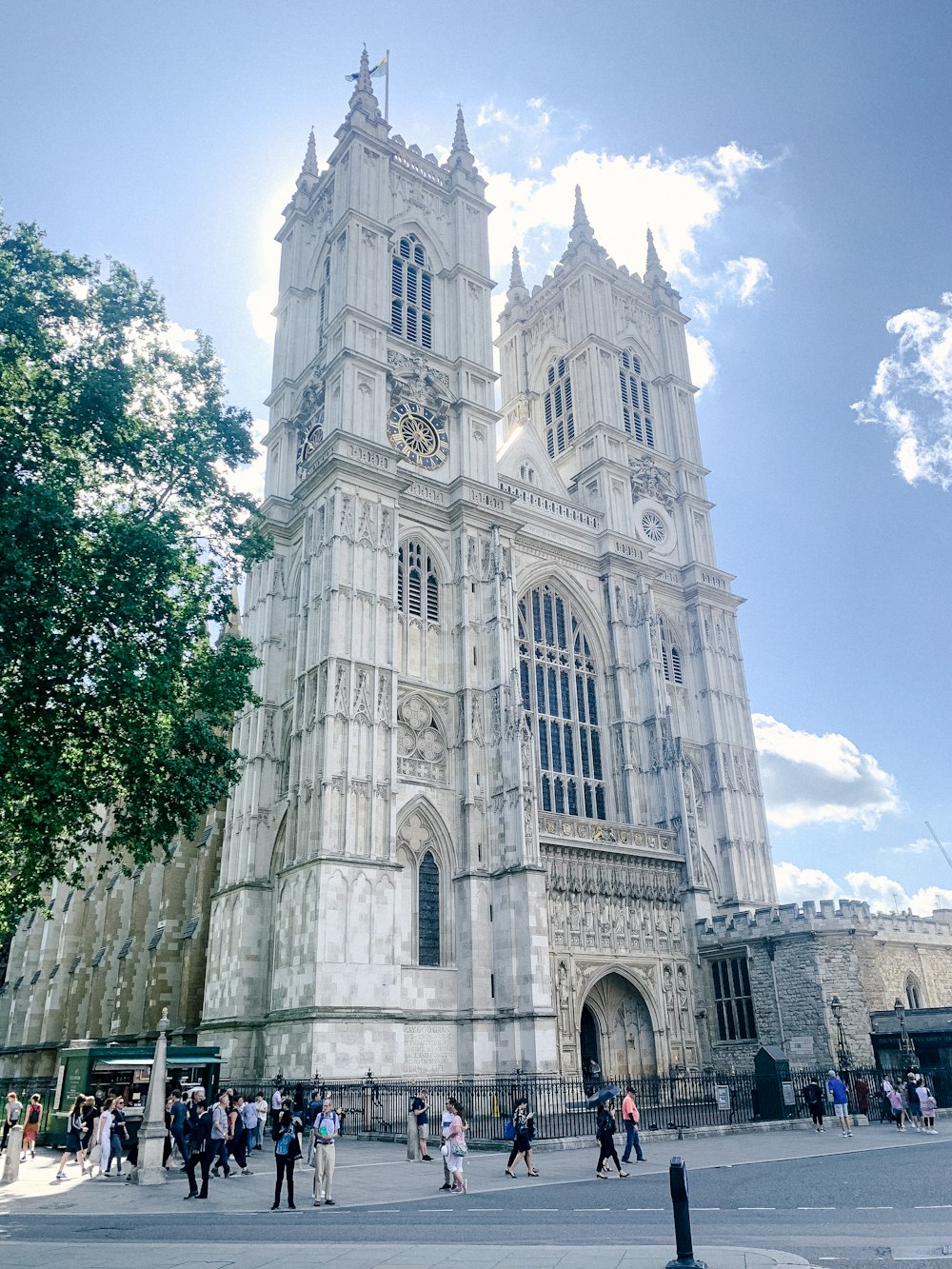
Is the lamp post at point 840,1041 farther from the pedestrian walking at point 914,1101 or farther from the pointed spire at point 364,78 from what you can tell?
the pointed spire at point 364,78

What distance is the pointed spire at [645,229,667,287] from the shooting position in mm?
52656

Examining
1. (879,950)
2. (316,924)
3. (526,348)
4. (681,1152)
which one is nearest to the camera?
(681,1152)

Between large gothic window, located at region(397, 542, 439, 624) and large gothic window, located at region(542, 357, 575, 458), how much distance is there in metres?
14.0

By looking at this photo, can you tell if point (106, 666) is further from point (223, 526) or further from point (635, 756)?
point (635, 756)

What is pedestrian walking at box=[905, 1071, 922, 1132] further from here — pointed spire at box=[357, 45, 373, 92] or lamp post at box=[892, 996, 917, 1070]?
pointed spire at box=[357, 45, 373, 92]

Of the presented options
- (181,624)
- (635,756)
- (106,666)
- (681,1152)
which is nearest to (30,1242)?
(106,666)

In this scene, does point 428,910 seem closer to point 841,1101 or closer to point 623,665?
point 841,1101

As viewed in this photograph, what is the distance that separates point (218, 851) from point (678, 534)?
83.2 feet

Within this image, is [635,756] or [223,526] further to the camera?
[635,756]

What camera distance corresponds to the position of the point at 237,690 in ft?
65.4

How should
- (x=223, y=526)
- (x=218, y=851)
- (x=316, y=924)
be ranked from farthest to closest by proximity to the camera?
1. (x=218, y=851)
2. (x=316, y=924)
3. (x=223, y=526)

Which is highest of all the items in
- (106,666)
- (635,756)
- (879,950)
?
(635,756)

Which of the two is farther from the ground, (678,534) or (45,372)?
(678,534)

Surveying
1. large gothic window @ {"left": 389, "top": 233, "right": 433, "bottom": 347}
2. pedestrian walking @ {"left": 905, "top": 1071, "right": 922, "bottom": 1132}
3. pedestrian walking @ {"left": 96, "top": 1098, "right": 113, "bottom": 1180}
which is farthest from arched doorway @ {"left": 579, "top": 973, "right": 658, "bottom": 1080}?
large gothic window @ {"left": 389, "top": 233, "right": 433, "bottom": 347}
